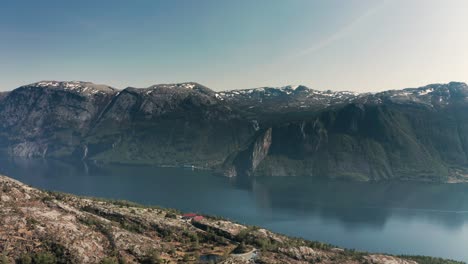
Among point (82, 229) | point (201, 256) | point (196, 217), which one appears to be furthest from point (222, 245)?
point (82, 229)

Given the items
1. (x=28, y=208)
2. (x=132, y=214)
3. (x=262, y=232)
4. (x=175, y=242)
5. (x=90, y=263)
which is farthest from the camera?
(x=262, y=232)

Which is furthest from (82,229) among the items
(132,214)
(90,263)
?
(132,214)

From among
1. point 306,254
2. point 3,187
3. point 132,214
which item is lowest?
point 306,254

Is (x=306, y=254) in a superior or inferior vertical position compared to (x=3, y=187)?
inferior

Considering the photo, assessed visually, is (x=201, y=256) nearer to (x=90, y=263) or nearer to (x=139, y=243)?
(x=139, y=243)

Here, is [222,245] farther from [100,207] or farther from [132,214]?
[100,207]

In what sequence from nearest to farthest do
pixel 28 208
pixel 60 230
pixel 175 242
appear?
1. pixel 60 230
2. pixel 28 208
3. pixel 175 242

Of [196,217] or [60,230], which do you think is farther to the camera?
[196,217]
